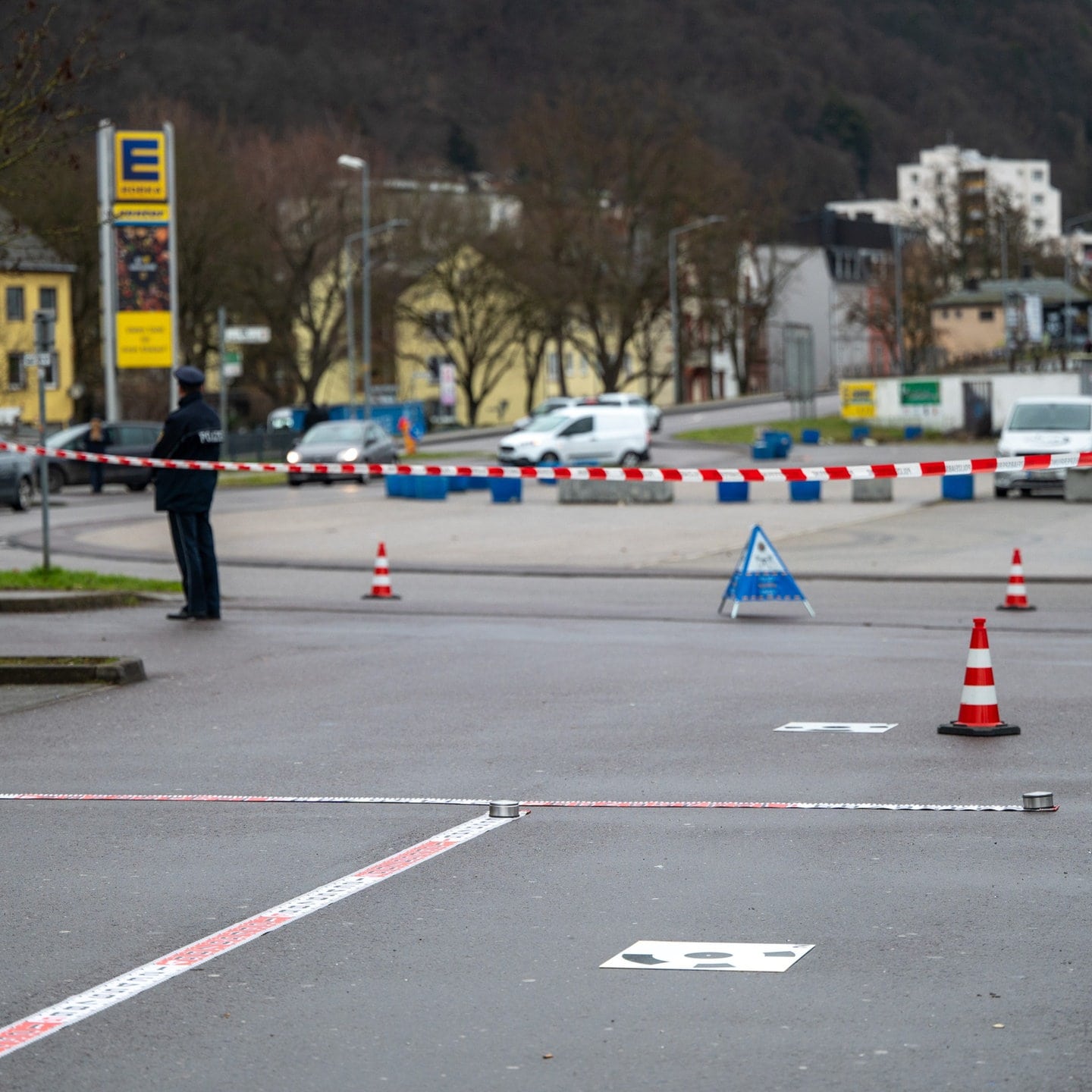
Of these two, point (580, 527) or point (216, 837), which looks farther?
point (580, 527)

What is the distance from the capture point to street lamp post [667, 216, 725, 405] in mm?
88688

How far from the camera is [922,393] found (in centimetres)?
7794

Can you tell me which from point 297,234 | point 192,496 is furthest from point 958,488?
point 297,234

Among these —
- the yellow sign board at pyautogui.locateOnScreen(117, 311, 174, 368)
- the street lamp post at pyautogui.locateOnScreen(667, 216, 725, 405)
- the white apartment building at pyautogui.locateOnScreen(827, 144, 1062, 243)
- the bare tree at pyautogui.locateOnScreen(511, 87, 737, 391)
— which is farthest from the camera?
the white apartment building at pyautogui.locateOnScreen(827, 144, 1062, 243)

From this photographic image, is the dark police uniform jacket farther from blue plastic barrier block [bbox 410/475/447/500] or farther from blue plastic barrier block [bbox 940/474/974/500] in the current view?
blue plastic barrier block [bbox 410/475/447/500]

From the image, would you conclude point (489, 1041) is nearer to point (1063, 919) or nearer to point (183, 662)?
point (1063, 919)

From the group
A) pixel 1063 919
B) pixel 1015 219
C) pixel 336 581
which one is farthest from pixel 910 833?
pixel 1015 219

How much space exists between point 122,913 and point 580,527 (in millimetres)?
25158

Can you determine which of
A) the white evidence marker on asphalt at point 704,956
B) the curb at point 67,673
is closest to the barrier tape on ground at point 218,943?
the white evidence marker on asphalt at point 704,956

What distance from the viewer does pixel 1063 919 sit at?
21.5 feet

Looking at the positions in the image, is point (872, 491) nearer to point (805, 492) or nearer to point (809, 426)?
point (805, 492)

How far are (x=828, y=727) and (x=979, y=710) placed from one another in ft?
2.84

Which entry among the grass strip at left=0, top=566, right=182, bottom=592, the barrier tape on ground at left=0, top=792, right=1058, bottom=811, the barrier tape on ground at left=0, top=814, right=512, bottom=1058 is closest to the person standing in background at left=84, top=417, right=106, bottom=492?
the grass strip at left=0, top=566, right=182, bottom=592

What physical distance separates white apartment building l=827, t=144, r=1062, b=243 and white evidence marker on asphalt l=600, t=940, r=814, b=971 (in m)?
119
